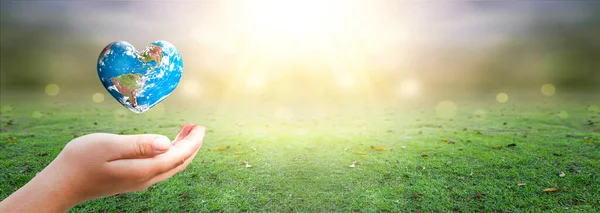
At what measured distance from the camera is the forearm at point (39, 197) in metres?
1.95

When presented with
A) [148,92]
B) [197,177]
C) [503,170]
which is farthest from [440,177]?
[148,92]

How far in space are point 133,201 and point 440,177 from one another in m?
4.11

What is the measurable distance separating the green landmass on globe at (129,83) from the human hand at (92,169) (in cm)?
184

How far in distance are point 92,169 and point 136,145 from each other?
0.26 m

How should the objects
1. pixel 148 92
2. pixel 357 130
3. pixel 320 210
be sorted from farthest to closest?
pixel 357 130 → pixel 320 210 → pixel 148 92

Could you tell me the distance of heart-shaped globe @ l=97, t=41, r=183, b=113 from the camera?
3863 millimetres

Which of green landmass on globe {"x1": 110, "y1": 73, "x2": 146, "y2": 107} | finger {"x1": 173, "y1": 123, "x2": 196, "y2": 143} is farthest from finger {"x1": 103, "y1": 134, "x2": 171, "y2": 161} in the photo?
green landmass on globe {"x1": 110, "y1": 73, "x2": 146, "y2": 107}

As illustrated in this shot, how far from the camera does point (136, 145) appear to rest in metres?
2.10

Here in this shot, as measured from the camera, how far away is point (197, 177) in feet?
17.9

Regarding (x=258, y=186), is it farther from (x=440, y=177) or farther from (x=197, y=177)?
(x=440, y=177)

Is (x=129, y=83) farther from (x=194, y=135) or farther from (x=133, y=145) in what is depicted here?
(x=133, y=145)

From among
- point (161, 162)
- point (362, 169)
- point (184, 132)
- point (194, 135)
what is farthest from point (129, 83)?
point (362, 169)

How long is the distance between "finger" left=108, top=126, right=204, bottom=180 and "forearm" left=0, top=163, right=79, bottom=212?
0.29 m

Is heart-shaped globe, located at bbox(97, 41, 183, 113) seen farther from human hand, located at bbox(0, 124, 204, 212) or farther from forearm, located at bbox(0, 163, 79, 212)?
forearm, located at bbox(0, 163, 79, 212)
